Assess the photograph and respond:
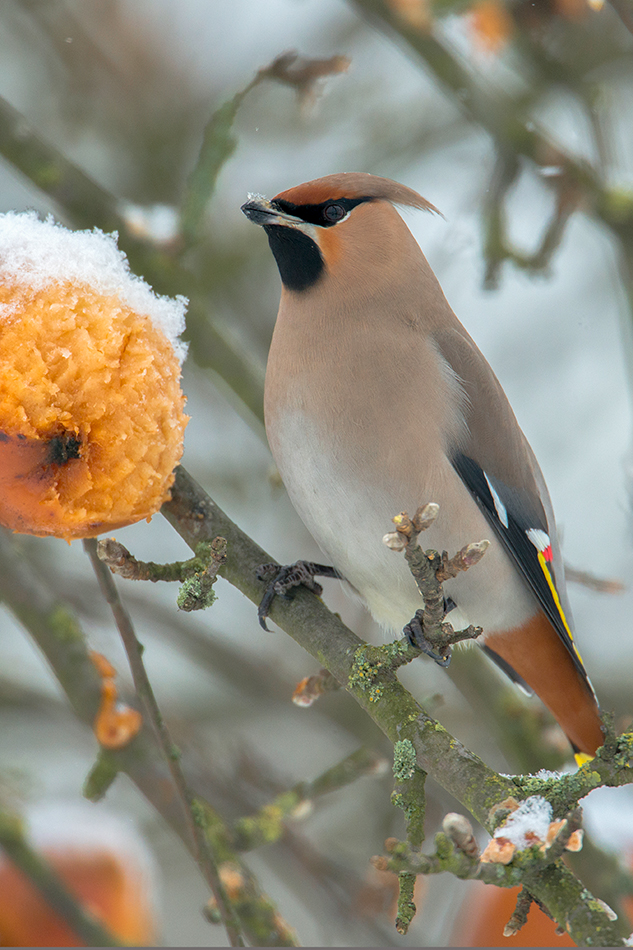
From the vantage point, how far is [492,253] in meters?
2.67

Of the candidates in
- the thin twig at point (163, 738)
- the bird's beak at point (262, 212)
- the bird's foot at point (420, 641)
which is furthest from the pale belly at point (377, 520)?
the thin twig at point (163, 738)

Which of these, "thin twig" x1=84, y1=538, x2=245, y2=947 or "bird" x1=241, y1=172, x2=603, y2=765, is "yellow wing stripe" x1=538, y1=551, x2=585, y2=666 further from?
"thin twig" x1=84, y1=538, x2=245, y2=947

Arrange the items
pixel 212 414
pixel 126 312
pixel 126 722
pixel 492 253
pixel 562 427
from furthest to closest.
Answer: pixel 562 427 → pixel 212 414 → pixel 492 253 → pixel 126 722 → pixel 126 312

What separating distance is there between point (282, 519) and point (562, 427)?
124cm

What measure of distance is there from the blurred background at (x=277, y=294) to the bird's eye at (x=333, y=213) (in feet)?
1.27

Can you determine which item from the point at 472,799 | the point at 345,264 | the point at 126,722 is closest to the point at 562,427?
the point at 345,264

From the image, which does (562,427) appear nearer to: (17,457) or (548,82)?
(548,82)

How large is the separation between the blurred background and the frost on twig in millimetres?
1158

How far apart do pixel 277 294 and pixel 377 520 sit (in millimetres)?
1566

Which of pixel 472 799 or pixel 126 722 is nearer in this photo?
pixel 472 799

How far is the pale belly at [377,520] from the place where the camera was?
192 centimetres

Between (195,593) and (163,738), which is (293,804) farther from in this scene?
(195,593)

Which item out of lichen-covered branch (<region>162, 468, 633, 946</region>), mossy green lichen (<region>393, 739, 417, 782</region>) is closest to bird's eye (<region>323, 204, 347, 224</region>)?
lichen-covered branch (<region>162, 468, 633, 946</region>)

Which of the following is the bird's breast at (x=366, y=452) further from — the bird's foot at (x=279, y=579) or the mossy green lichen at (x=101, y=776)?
the mossy green lichen at (x=101, y=776)
